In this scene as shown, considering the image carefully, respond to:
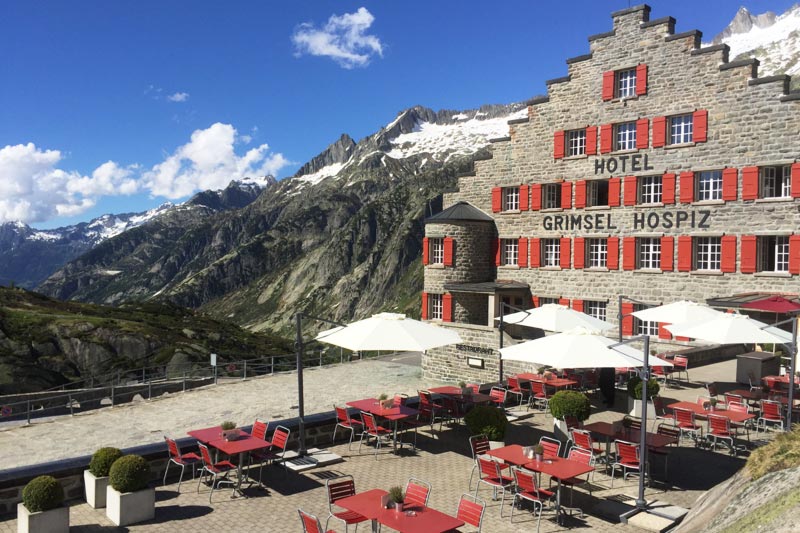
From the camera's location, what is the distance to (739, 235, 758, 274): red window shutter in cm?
2644

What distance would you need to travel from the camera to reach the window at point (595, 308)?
31734mm

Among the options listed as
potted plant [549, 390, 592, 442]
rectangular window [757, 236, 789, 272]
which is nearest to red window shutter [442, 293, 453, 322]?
rectangular window [757, 236, 789, 272]

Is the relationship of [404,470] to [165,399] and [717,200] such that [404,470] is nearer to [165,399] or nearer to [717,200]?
[165,399]

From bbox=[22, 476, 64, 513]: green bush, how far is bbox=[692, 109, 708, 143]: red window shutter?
27.9m

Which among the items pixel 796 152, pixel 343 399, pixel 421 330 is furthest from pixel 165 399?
pixel 796 152

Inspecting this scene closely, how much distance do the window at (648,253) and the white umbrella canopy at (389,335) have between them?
701 inches

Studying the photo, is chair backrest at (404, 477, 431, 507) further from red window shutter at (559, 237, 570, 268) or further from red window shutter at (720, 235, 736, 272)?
red window shutter at (559, 237, 570, 268)

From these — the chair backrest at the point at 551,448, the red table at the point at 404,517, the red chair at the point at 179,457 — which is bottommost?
the red chair at the point at 179,457

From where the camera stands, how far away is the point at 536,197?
34.0m

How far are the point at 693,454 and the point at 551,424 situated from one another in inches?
149

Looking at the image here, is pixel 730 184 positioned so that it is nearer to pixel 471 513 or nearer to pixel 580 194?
pixel 580 194

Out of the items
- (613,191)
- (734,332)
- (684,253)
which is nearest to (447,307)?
(613,191)

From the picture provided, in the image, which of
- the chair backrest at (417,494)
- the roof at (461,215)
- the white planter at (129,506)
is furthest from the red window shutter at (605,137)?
the white planter at (129,506)

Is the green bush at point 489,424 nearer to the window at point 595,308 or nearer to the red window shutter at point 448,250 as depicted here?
the window at point 595,308
